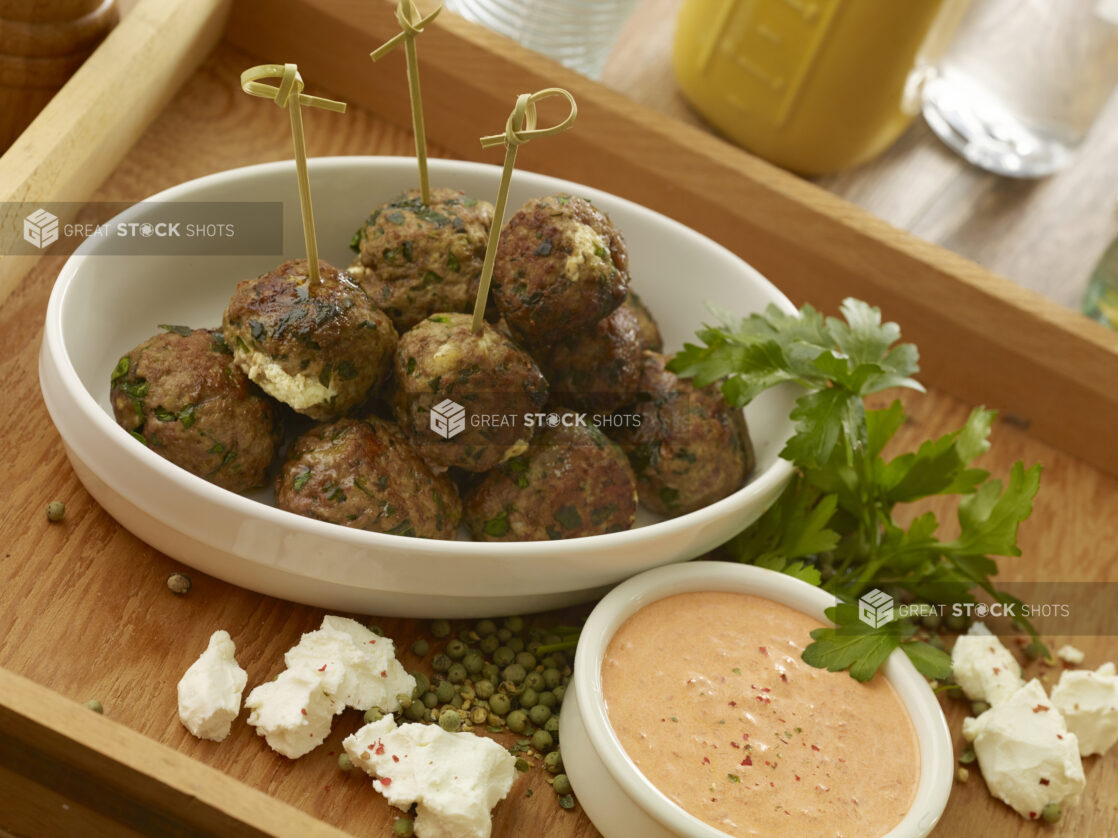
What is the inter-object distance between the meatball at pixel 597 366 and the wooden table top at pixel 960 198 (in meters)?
1.26

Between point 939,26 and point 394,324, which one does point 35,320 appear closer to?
point 394,324

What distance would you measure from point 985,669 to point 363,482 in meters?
1.11

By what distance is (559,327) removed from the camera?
1752 millimetres

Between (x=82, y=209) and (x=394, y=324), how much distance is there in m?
0.74

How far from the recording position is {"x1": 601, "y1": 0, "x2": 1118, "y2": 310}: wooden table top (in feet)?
9.86

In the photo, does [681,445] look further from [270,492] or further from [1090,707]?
[1090,707]

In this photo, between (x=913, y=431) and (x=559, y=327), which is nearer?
(x=559, y=327)

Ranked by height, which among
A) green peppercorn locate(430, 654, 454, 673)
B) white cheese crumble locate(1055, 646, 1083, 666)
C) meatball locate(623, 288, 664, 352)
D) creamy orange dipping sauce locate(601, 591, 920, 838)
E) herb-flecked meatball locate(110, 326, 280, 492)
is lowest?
green peppercorn locate(430, 654, 454, 673)

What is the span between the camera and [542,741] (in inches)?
66.7

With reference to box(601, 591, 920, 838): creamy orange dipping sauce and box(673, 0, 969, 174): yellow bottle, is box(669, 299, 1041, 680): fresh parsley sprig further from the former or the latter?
box(673, 0, 969, 174): yellow bottle

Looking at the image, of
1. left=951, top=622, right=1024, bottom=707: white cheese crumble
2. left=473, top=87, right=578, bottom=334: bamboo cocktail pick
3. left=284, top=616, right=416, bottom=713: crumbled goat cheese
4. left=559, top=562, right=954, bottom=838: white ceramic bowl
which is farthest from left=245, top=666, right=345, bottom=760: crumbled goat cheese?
left=951, top=622, right=1024, bottom=707: white cheese crumble

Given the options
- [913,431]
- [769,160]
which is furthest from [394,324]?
[769,160]

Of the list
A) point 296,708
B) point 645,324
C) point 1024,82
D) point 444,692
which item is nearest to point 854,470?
point 645,324

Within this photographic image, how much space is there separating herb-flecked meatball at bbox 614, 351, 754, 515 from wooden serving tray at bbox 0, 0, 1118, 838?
1.56 feet
